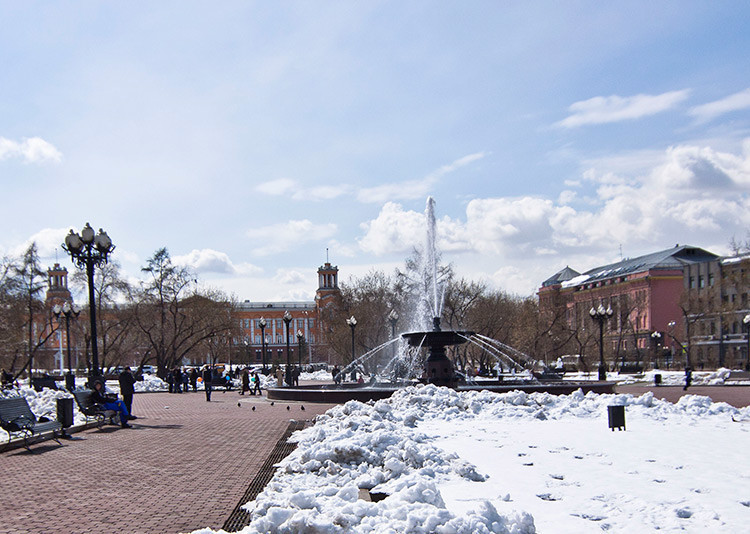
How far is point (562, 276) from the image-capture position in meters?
118

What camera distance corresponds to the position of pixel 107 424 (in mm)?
16844

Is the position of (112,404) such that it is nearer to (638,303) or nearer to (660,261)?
(638,303)

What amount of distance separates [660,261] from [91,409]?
82408mm

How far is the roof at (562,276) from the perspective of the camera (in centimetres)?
11581

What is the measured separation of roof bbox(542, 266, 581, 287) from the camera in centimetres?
11581

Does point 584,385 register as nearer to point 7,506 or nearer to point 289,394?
point 289,394

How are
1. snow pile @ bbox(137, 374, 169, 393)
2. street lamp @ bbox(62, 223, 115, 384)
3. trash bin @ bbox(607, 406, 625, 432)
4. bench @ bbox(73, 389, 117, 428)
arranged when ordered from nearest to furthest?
trash bin @ bbox(607, 406, 625, 432), bench @ bbox(73, 389, 117, 428), street lamp @ bbox(62, 223, 115, 384), snow pile @ bbox(137, 374, 169, 393)

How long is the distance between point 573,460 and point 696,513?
2944 mm

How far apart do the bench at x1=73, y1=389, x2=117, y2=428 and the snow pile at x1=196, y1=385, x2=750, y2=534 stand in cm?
557

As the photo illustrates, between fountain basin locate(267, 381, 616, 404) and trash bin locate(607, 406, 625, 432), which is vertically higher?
trash bin locate(607, 406, 625, 432)

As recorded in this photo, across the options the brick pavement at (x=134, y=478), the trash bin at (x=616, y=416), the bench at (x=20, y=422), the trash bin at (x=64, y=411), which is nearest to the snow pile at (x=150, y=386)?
the brick pavement at (x=134, y=478)

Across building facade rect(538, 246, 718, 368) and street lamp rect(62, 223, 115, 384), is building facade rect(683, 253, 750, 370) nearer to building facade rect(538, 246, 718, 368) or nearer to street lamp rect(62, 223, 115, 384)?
building facade rect(538, 246, 718, 368)

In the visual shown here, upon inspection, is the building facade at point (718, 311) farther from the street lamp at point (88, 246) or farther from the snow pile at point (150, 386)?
the street lamp at point (88, 246)

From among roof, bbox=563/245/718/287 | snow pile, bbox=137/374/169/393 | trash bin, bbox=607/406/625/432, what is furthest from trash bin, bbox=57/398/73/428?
roof, bbox=563/245/718/287
